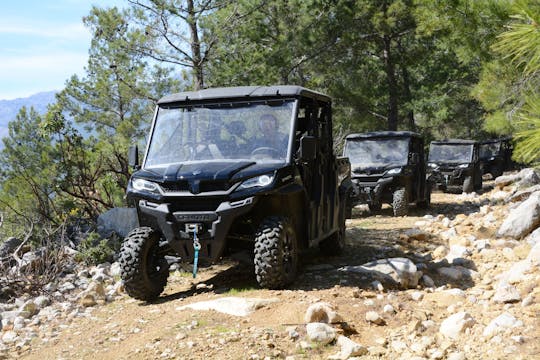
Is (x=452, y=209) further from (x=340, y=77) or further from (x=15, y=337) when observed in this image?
(x=15, y=337)

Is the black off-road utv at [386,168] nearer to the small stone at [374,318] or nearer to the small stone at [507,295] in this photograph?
the small stone at [507,295]

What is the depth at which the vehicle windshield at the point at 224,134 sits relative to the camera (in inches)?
254

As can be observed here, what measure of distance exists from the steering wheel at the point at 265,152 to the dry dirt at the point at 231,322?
1307mm

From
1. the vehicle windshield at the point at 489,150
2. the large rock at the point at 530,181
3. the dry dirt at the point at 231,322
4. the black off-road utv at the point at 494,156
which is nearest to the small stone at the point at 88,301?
the dry dirt at the point at 231,322

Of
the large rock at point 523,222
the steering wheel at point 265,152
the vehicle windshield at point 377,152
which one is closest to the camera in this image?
the steering wheel at point 265,152

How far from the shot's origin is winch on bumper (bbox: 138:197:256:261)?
585cm

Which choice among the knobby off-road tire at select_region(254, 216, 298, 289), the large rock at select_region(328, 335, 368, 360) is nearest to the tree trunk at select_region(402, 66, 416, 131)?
the knobby off-road tire at select_region(254, 216, 298, 289)

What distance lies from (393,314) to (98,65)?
18.8 metres

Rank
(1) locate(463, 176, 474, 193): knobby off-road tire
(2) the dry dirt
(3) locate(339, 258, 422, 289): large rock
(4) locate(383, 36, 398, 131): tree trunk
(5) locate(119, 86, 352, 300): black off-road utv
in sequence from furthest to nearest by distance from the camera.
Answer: (4) locate(383, 36, 398, 131): tree trunk
(1) locate(463, 176, 474, 193): knobby off-road tire
(3) locate(339, 258, 422, 289): large rock
(5) locate(119, 86, 352, 300): black off-road utv
(2) the dry dirt

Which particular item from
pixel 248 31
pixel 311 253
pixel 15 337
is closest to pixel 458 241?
pixel 311 253

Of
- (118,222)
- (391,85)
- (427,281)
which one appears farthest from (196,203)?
(391,85)

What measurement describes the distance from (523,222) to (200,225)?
197 inches

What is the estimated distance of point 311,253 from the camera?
856 centimetres

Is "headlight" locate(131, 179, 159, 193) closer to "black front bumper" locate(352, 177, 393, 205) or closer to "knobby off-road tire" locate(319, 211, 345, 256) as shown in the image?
"knobby off-road tire" locate(319, 211, 345, 256)
